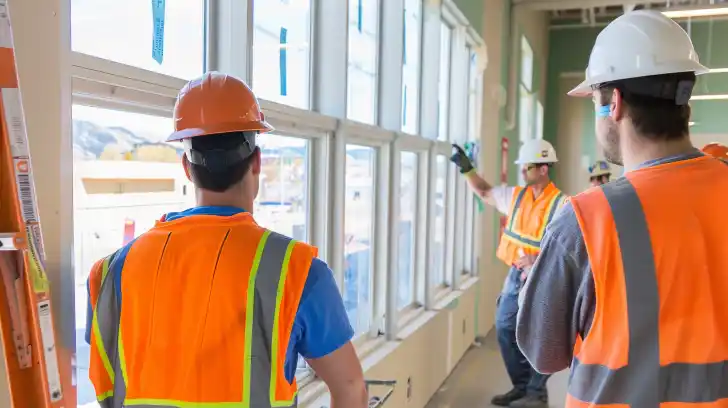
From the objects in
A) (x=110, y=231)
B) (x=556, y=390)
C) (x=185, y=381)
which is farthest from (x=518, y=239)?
(x=185, y=381)

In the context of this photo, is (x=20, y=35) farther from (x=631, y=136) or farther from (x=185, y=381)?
(x=631, y=136)

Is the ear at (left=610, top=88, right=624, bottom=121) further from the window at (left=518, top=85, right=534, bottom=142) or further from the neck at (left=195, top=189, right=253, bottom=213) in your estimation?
→ the window at (left=518, top=85, right=534, bottom=142)

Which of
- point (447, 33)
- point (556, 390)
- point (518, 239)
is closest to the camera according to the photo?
point (518, 239)

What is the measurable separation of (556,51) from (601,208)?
30.7ft

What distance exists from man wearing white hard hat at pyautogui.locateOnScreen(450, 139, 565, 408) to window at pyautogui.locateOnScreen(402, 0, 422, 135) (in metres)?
0.40

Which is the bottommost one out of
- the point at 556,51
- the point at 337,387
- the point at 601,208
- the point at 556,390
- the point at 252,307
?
the point at 556,390

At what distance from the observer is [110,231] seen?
1.68 m

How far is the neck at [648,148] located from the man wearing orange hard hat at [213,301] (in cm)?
70

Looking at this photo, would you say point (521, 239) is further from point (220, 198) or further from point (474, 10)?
point (220, 198)

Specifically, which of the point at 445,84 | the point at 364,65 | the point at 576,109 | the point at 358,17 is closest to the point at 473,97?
the point at 445,84

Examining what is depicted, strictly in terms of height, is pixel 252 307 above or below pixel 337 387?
above

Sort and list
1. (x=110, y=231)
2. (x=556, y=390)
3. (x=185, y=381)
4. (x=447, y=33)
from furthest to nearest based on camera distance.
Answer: (x=447, y=33), (x=556, y=390), (x=110, y=231), (x=185, y=381)

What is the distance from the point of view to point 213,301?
112 centimetres

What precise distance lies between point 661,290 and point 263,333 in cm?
78
